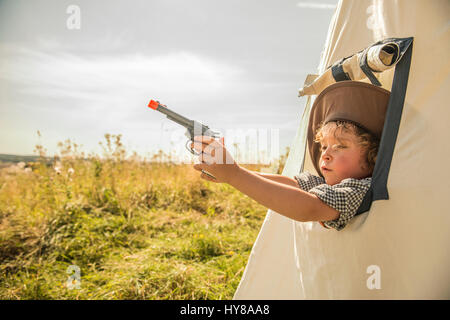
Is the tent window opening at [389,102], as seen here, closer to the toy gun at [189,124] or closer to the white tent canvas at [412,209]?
the white tent canvas at [412,209]

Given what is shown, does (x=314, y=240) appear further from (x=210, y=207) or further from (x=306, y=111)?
(x=210, y=207)

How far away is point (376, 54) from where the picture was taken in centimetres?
109

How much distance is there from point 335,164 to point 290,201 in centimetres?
37

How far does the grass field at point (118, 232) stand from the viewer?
2.53 meters

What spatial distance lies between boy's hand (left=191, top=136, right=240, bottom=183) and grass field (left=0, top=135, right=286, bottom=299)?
173cm

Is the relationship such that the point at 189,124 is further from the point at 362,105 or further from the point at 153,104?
the point at 362,105

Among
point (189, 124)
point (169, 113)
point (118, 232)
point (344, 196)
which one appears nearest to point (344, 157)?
point (344, 196)

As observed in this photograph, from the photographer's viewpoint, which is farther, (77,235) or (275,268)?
(77,235)

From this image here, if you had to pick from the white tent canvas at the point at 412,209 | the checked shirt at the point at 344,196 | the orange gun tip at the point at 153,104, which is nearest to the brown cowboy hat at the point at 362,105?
the white tent canvas at the point at 412,209

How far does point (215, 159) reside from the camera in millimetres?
1147

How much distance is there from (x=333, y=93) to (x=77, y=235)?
3.32 meters

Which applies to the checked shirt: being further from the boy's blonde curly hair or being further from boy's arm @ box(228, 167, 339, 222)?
the boy's blonde curly hair
